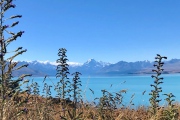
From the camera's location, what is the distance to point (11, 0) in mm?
7230

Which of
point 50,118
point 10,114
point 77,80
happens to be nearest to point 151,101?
point 50,118

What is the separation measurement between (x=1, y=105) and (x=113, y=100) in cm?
264

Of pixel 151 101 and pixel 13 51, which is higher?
pixel 13 51

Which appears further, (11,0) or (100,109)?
(11,0)

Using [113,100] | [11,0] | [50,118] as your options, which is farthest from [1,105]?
[11,0]

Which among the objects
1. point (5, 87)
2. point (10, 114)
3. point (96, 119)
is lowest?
point (96, 119)

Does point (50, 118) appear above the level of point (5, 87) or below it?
below

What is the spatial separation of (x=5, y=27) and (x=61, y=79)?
1269 centimetres

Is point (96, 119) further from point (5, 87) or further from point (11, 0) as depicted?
point (11, 0)

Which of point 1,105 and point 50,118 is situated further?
point 50,118

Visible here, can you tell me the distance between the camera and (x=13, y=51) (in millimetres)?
6230

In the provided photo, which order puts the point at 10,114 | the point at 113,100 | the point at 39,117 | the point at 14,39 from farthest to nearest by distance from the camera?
the point at 14,39
the point at 113,100
the point at 39,117
the point at 10,114

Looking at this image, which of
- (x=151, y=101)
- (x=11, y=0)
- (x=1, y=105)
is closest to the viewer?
(x=1, y=105)

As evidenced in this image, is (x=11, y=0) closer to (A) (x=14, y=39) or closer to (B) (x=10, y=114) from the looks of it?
(A) (x=14, y=39)
